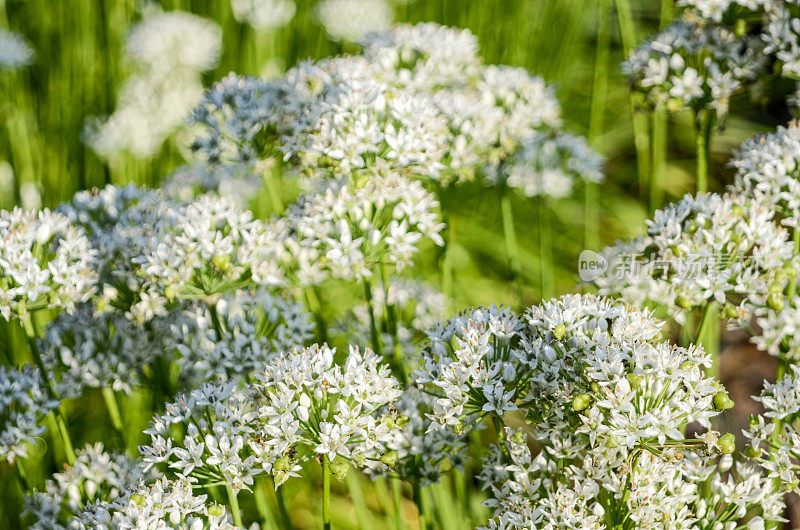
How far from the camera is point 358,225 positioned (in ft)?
7.92

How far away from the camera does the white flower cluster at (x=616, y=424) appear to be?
1589 mm

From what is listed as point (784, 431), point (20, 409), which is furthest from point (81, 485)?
point (784, 431)

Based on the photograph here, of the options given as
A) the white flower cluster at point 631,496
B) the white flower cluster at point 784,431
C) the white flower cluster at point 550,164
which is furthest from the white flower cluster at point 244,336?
the white flower cluster at point 550,164

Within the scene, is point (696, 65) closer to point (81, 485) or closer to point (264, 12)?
point (81, 485)

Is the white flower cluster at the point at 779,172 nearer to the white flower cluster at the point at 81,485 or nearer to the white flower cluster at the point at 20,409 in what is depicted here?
the white flower cluster at the point at 81,485

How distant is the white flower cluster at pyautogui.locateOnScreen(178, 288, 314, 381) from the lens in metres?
2.24

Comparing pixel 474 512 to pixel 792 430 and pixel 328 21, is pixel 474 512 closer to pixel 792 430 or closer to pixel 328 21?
pixel 792 430

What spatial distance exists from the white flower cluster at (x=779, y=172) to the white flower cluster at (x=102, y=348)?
1927 millimetres

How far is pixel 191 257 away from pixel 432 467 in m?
0.96

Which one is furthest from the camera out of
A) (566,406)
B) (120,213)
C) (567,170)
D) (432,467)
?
(567,170)

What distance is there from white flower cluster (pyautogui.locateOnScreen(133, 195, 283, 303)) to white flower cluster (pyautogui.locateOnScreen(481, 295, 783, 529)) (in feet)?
2.99

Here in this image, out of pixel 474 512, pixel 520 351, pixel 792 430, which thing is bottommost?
pixel 474 512

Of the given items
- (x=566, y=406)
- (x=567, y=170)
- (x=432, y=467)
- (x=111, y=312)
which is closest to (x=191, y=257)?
(x=111, y=312)

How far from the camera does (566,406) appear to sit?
172 centimetres
